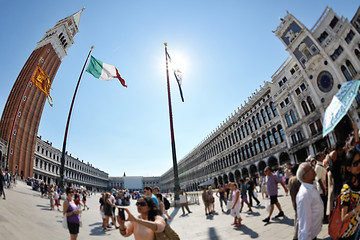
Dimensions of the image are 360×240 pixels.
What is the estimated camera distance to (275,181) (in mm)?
6070

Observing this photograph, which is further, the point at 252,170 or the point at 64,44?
the point at 64,44

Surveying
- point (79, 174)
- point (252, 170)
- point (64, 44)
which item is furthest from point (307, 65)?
point (79, 174)

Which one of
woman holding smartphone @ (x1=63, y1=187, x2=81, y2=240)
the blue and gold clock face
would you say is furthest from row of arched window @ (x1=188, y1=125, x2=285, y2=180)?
woman holding smartphone @ (x1=63, y1=187, x2=81, y2=240)

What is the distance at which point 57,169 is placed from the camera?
57062 mm

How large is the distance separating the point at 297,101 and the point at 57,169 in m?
63.7

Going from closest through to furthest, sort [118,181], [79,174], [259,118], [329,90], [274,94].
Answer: [329,90]
[274,94]
[259,118]
[79,174]
[118,181]

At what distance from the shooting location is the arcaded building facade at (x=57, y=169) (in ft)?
157

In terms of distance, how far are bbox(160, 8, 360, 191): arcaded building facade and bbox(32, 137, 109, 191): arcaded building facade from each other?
45964mm

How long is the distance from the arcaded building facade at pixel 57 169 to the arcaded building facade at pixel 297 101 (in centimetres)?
4596

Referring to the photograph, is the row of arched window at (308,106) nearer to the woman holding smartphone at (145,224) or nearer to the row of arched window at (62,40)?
the woman holding smartphone at (145,224)

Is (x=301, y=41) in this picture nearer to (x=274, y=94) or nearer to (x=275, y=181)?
(x=274, y=94)

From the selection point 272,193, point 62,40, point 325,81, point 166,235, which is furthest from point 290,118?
point 62,40

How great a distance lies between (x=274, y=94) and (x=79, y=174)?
71.2 metres

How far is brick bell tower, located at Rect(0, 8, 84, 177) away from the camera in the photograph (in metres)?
38.7
